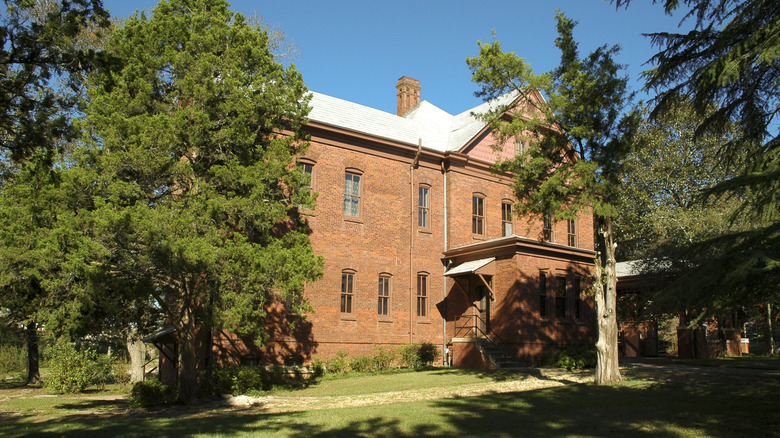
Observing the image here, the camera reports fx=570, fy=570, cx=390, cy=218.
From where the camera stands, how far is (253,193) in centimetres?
1426

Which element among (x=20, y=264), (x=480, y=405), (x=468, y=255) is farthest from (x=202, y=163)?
(x=468, y=255)

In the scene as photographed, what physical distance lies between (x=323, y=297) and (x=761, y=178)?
14869 mm

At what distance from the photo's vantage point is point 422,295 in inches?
920

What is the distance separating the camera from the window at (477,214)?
2522 centimetres

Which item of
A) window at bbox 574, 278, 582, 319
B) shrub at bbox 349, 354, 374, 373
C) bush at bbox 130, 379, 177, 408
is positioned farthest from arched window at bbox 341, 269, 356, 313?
window at bbox 574, 278, 582, 319

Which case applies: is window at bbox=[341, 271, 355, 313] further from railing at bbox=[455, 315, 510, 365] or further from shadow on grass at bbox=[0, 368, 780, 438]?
shadow on grass at bbox=[0, 368, 780, 438]

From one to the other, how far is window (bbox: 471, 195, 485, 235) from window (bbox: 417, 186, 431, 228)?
7.43ft

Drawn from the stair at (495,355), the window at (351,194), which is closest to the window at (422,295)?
the stair at (495,355)

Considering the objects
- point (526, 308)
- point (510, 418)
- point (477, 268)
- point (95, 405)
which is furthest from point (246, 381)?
point (526, 308)

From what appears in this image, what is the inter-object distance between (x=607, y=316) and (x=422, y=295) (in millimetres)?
9039

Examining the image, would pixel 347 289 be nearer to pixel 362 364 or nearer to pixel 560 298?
pixel 362 364

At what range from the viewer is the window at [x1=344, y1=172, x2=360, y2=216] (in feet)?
72.1

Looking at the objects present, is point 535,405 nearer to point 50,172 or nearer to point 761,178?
point 761,178

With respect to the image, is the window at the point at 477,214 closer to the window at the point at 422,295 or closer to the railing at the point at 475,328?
the window at the point at 422,295
